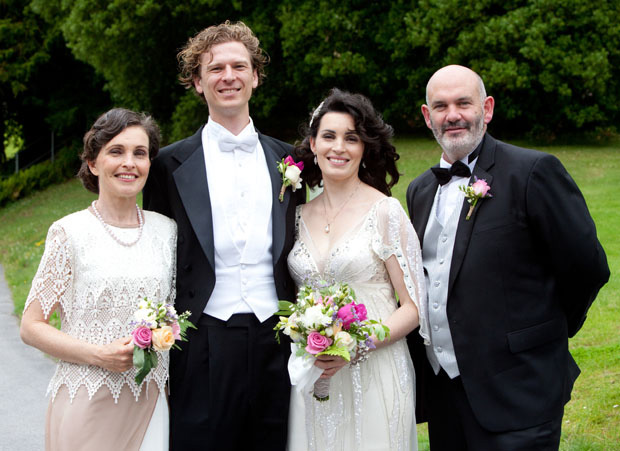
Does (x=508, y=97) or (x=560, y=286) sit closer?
(x=560, y=286)

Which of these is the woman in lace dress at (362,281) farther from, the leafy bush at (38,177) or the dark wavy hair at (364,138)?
the leafy bush at (38,177)

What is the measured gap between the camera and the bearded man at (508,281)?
3.60 meters

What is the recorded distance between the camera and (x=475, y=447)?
3.79 m

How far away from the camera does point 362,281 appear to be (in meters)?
3.98

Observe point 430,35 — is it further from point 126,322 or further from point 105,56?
point 126,322

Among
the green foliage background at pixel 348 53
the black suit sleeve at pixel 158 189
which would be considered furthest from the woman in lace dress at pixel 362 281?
the green foliage background at pixel 348 53

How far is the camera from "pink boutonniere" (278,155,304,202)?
4195 mm

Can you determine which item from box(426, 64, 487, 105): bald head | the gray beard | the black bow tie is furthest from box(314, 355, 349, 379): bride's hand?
box(426, 64, 487, 105): bald head

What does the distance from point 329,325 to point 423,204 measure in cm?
115

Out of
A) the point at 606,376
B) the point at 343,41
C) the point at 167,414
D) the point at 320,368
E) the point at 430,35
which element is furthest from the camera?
the point at 343,41

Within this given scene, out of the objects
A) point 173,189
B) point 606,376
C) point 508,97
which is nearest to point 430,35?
point 508,97

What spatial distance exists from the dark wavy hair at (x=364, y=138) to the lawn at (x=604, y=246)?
2329mm

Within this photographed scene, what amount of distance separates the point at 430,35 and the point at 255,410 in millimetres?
19598

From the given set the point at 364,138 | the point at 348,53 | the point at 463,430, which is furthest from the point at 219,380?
the point at 348,53
